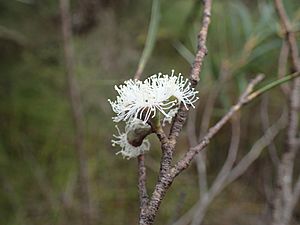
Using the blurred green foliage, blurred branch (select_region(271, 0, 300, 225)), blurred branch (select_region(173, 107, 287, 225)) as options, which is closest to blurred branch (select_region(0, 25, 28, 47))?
the blurred green foliage

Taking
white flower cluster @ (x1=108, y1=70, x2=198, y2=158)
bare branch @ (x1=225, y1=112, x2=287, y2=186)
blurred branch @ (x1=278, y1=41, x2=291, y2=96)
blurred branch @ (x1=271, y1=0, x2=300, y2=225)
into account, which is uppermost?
bare branch @ (x1=225, y1=112, x2=287, y2=186)

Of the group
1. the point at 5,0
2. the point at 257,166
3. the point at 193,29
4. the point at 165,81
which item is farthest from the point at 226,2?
the point at 165,81

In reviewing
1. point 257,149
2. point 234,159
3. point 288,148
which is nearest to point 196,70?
point 288,148

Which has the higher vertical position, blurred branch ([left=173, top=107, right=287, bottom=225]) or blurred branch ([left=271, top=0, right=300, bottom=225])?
blurred branch ([left=173, top=107, right=287, bottom=225])

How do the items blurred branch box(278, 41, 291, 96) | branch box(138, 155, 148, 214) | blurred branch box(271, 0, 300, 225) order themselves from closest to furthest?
1. branch box(138, 155, 148, 214)
2. blurred branch box(271, 0, 300, 225)
3. blurred branch box(278, 41, 291, 96)

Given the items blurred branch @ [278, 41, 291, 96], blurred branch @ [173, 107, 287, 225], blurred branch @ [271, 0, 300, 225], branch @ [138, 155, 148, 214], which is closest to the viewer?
branch @ [138, 155, 148, 214]

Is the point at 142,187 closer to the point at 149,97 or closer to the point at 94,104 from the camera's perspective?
the point at 149,97

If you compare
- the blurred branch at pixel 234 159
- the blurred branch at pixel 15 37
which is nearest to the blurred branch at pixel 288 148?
the blurred branch at pixel 234 159

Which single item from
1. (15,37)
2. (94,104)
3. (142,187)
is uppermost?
(15,37)

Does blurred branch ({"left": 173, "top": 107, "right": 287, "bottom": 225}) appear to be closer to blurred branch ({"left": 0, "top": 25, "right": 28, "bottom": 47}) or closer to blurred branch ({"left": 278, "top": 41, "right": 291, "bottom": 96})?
blurred branch ({"left": 278, "top": 41, "right": 291, "bottom": 96})
